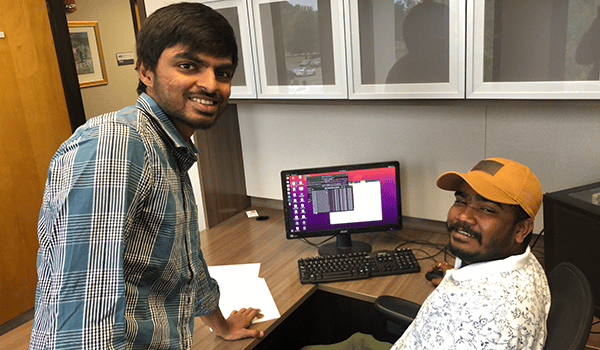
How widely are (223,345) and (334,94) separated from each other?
100 centimetres

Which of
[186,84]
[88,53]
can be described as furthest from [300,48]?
[88,53]

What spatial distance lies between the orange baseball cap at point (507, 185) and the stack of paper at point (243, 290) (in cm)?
80

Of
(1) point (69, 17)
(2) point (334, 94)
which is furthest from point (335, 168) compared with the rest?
(1) point (69, 17)

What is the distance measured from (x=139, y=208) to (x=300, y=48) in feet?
3.76

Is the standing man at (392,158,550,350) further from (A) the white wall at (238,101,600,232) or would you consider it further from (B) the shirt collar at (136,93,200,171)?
(B) the shirt collar at (136,93,200,171)

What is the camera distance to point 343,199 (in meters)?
1.98

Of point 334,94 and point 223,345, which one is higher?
point 334,94

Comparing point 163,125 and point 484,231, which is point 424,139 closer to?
point 484,231

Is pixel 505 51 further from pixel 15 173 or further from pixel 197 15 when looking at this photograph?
pixel 15 173

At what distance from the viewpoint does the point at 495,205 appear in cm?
120

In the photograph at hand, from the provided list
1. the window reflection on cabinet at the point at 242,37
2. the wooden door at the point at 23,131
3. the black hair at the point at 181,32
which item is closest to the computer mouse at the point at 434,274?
the window reflection on cabinet at the point at 242,37

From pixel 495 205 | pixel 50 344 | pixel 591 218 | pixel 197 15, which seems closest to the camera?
pixel 50 344

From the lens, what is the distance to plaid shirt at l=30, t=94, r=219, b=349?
803 mm

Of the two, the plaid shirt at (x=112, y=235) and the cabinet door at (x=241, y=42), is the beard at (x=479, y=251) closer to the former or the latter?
the plaid shirt at (x=112, y=235)
